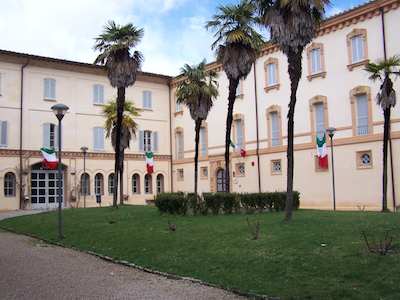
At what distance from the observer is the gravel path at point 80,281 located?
356 inches

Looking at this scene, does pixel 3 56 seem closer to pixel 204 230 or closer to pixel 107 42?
pixel 107 42

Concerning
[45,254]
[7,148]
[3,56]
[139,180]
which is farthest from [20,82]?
[45,254]

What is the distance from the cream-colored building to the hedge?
8.54m

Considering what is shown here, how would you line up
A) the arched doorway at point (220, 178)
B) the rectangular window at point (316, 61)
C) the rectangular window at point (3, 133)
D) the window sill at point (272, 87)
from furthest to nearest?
the arched doorway at point (220, 178), the rectangular window at point (3, 133), the window sill at point (272, 87), the rectangular window at point (316, 61)

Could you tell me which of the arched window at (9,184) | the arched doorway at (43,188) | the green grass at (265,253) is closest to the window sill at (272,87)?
the arched doorway at (43,188)

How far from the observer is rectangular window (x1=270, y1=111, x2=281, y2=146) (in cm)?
3433

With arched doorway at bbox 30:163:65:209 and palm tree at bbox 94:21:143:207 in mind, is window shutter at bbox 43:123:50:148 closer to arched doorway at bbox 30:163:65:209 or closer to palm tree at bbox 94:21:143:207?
arched doorway at bbox 30:163:65:209

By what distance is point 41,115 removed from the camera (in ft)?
124

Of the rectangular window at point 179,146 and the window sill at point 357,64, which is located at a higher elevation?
the window sill at point 357,64

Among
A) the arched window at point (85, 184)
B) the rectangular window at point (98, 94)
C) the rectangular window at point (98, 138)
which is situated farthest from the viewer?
the rectangular window at point (98, 94)

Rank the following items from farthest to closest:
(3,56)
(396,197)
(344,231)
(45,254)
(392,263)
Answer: (3,56)
(396,197)
(45,254)
(344,231)
(392,263)

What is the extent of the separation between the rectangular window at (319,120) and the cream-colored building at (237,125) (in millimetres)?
63

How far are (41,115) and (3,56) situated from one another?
477 cm

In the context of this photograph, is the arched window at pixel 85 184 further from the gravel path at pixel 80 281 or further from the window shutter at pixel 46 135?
the gravel path at pixel 80 281
